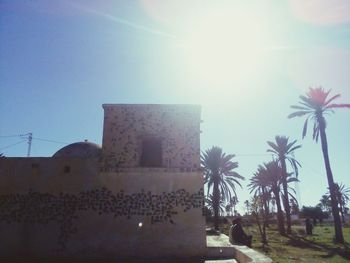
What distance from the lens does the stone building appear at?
15.2 meters

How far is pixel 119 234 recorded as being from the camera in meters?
15.3

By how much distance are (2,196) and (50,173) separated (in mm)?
2340

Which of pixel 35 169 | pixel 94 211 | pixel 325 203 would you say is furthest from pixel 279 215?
pixel 325 203

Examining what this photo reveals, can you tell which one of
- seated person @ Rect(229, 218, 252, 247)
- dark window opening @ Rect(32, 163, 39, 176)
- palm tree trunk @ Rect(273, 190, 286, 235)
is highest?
dark window opening @ Rect(32, 163, 39, 176)

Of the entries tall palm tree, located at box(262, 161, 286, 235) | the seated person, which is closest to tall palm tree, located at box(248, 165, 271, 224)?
tall palm tree, located at box(262, 161, 286, 235)

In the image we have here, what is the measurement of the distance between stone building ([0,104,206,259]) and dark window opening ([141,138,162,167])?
0.16ft

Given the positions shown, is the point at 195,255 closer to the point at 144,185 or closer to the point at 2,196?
the point at 144,185

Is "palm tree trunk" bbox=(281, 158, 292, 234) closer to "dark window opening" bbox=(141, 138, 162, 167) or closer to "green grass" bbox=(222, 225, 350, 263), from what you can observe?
"green grass" bbox=(222, 225, 350, 263)

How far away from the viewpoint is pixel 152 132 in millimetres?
16703

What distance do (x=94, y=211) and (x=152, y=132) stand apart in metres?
4.48

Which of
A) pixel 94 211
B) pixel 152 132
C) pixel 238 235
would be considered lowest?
pixel 238 235

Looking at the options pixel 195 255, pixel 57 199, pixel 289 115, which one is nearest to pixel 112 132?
pixel 57 199

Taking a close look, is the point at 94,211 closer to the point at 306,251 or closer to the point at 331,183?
the point at 306,251

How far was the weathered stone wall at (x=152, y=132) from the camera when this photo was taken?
1628 cm
